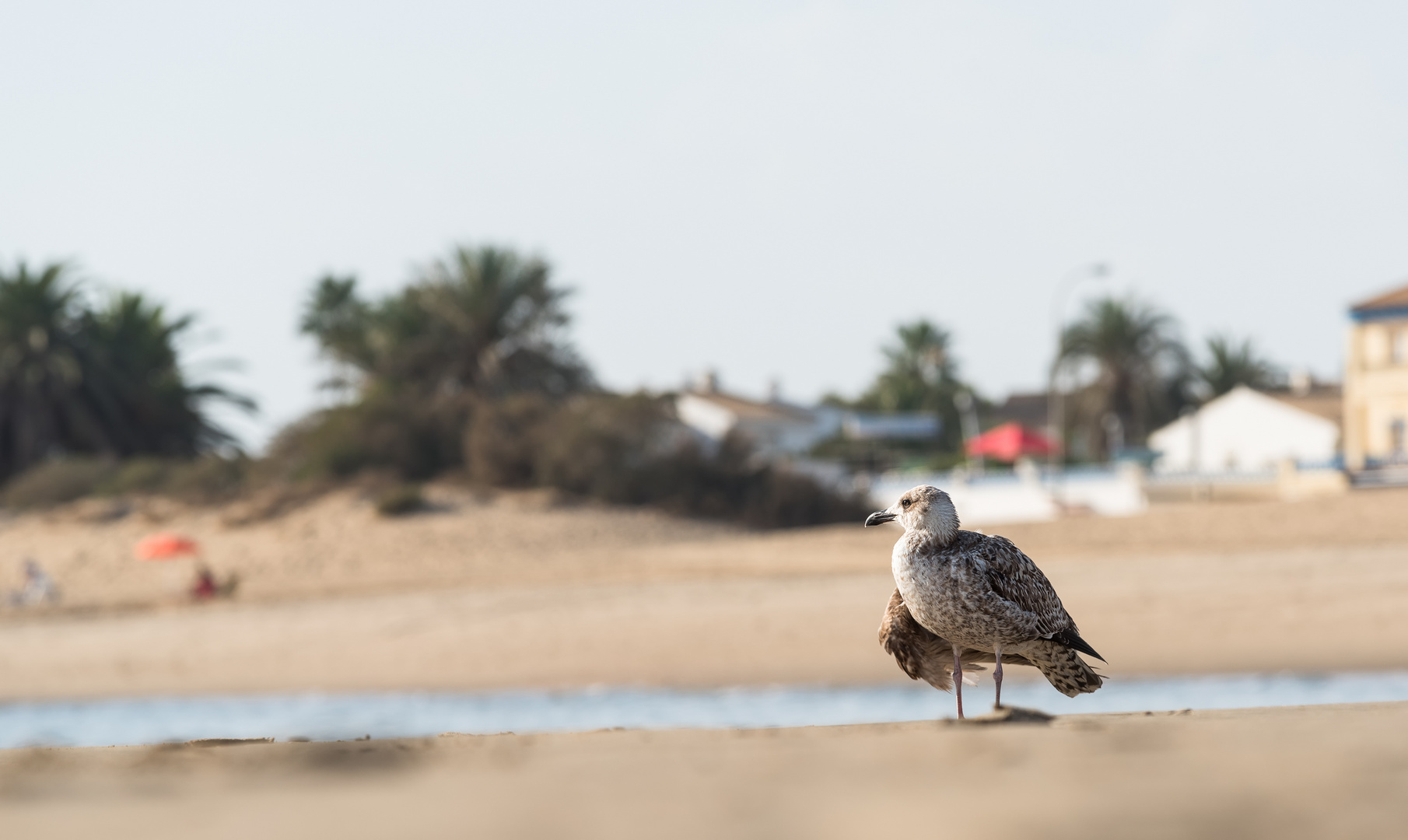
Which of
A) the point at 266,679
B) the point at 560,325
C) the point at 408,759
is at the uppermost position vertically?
the point at 560,325

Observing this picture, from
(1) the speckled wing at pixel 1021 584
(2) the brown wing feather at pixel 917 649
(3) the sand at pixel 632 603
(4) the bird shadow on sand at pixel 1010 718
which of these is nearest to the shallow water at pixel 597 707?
(3) the sand at pixel 632 603

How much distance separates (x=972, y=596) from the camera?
5004mm

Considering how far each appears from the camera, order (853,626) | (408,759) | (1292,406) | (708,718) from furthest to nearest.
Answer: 1. (1292,406)
2. (853,626)
3. (708,718)
4. (408,759)

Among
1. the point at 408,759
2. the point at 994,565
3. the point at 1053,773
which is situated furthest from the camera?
the point at 994,565

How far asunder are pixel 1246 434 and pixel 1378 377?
2255cm

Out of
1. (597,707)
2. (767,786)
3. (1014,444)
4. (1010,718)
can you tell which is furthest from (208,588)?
(1014,444)

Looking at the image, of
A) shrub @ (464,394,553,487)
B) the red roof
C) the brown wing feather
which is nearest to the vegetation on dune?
shrub @ (464,394,553,487)

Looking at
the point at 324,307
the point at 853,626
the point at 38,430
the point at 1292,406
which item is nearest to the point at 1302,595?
the point at 853,626

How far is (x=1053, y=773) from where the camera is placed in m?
3.14

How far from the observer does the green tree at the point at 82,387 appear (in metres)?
50.0

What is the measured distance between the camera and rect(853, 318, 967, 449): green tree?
89.6 metres

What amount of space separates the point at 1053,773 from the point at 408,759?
5.49ft

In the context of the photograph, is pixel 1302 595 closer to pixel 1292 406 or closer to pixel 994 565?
pixel 994 565

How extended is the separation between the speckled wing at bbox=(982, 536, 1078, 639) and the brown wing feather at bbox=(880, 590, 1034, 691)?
0.35 meters
